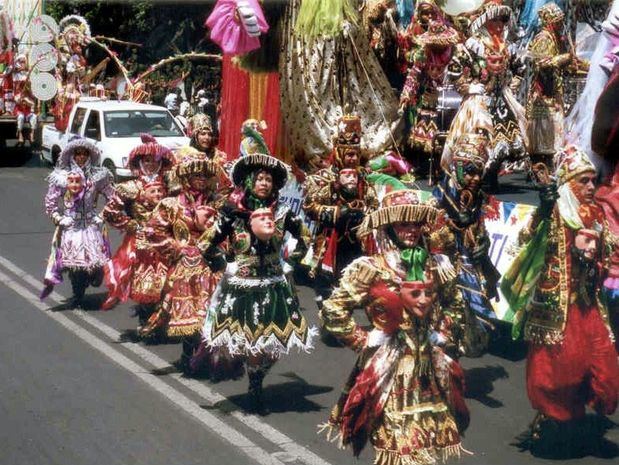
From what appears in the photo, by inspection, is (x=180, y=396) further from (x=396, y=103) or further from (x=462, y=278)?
(x=396, y=103)

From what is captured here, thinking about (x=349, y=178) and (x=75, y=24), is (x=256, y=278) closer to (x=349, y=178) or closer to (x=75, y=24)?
(x=349, y=178)

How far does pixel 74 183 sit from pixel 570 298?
622 cm

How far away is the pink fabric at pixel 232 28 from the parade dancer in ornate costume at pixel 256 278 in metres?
5.09

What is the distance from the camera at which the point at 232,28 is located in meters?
13.4

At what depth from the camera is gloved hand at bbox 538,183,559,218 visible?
6969 millimetres

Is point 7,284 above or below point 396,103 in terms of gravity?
below

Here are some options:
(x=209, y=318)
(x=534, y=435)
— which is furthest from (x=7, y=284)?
(x=534, y=435)

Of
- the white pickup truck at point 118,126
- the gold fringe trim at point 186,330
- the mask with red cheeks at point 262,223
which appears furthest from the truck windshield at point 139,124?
the mask with red cheeks at point 262,223

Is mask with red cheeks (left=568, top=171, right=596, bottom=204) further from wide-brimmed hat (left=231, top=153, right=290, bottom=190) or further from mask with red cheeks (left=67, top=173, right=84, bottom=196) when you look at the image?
mask with red cheeks (left=67, top=173, right=84, bottom=196)

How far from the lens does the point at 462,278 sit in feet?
29.9

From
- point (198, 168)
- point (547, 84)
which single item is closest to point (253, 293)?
point (198, 168)

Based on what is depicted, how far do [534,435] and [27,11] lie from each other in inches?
1116

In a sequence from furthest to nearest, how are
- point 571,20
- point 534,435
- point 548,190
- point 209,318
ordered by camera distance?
1. point 571,20
2. point 209,318
3. point 534,435
4. point 548,190

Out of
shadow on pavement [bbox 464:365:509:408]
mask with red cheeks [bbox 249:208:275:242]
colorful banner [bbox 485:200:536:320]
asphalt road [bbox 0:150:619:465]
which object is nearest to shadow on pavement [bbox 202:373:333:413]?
asphalt road [bbox 0:150:619:465]
